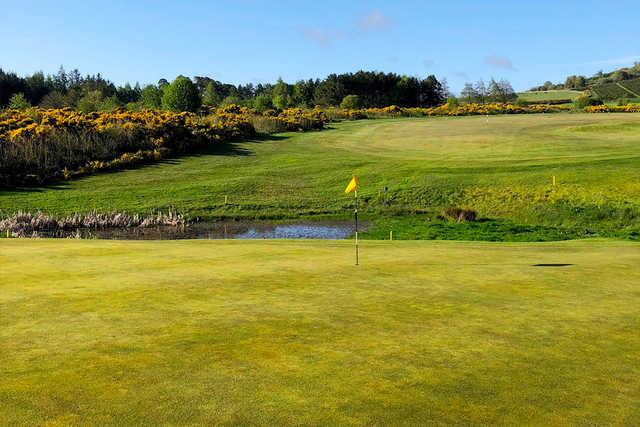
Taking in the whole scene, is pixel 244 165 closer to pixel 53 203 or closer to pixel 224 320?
pixel 53 203

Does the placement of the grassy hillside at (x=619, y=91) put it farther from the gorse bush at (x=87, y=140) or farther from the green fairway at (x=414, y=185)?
the gorse bush at (x=87, y=140)

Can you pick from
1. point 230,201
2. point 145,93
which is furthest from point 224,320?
point 145,93

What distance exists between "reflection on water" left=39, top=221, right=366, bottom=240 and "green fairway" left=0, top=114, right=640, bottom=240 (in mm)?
2257

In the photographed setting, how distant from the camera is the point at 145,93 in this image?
12638 cm

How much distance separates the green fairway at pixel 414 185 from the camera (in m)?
41.9

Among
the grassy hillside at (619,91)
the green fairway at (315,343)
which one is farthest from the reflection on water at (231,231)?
the grassy hillside at (619,91)

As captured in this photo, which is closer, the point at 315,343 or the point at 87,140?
the point at 315,343

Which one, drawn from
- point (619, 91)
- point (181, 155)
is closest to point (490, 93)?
point (619, 91)

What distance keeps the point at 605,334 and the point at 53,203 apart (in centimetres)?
4448

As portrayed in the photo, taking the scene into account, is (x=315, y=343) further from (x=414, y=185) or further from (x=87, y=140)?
(x=87, y=140)

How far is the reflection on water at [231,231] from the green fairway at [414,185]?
88.9 inches

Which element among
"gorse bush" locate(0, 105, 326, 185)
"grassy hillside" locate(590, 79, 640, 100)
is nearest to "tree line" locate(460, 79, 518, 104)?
"grassy hillside" locate(590, 79, 640, 100)

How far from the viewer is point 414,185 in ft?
168

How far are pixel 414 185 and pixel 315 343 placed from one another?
1677 inches
